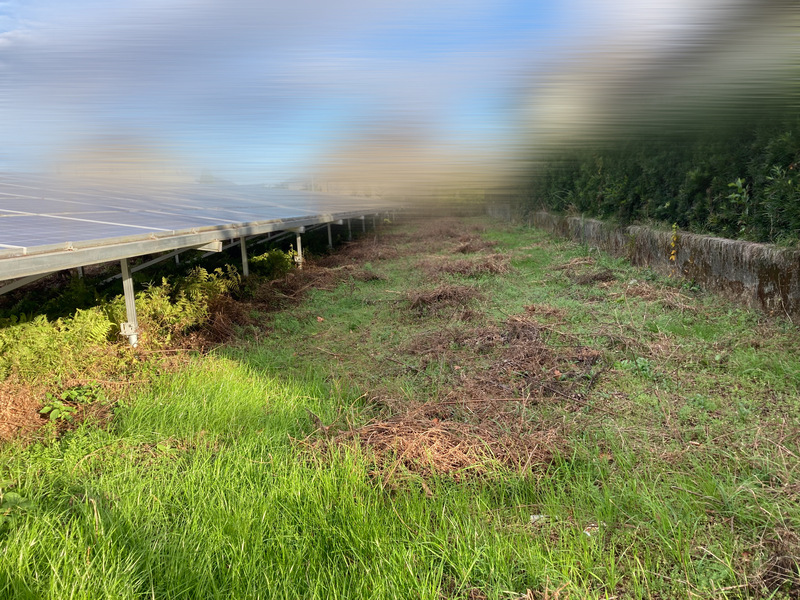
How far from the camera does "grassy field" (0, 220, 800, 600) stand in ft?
5.29

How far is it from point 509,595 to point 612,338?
3.04m

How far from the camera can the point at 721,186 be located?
17.0 feet

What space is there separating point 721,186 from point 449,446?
4.53 metres

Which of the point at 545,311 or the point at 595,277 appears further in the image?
the point at 595,277

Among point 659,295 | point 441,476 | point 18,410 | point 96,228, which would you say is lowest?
point 441,476

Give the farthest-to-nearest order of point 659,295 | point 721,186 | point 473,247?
point 473,247, point 659,295, point 721,186

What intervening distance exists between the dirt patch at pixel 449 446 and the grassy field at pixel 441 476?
12 millimetres

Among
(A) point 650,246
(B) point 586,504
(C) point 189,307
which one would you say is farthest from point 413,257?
(B) point 586,504

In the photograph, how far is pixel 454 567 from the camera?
1658mm

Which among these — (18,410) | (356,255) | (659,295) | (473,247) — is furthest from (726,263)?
(356,255)

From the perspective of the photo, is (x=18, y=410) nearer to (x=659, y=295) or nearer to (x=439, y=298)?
(x=439, y=298)

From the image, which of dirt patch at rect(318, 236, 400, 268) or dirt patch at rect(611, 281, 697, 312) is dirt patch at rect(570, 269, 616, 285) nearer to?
dirt patch at rect(611, 281, 697, 312)

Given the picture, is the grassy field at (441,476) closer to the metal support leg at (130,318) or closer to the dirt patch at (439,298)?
the metal support leg at (130,318)

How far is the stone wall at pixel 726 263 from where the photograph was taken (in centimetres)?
416
